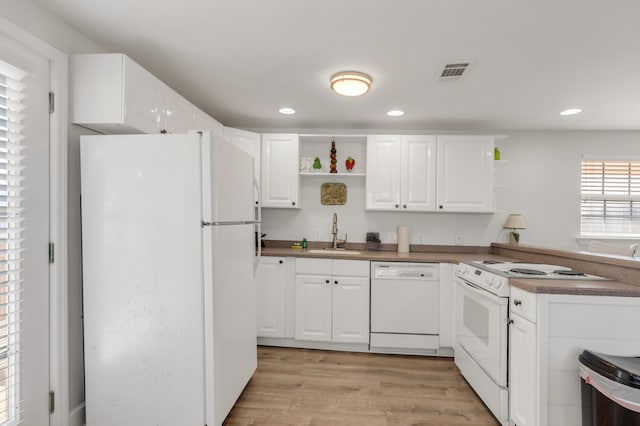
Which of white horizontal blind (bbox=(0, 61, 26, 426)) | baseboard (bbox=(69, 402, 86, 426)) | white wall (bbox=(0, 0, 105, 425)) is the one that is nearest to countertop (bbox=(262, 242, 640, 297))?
white wall (bbox=(0, 0, 105, 425))

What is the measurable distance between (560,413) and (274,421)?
1.65 metres

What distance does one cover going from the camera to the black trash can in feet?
4.40

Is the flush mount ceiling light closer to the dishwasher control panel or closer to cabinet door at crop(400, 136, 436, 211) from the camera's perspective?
cabinet door at crop(400, 136, 436, 211)

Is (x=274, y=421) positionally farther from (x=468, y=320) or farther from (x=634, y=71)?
(x=634, y=71)

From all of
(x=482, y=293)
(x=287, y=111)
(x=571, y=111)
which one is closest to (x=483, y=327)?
(x=482, y=293)

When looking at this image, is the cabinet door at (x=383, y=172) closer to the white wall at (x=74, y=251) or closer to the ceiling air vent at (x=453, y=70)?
the ceiling air vent at (x=453, y=70)

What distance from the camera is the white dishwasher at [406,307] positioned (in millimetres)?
3027

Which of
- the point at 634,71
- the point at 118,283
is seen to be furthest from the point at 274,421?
the point at 634,71

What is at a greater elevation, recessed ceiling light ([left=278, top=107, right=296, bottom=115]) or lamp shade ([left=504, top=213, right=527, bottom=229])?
recessed ceiling light ([left=278, top=107, right=296, bottom=115])

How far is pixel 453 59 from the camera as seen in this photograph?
215 cm

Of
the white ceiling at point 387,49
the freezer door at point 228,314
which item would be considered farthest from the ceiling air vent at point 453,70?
the freezer door at point 228,314

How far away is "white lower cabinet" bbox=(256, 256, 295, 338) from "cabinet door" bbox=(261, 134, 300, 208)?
27.7 inches

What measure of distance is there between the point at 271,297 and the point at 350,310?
806mm

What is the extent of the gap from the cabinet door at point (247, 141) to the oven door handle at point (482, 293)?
6.94 ft
